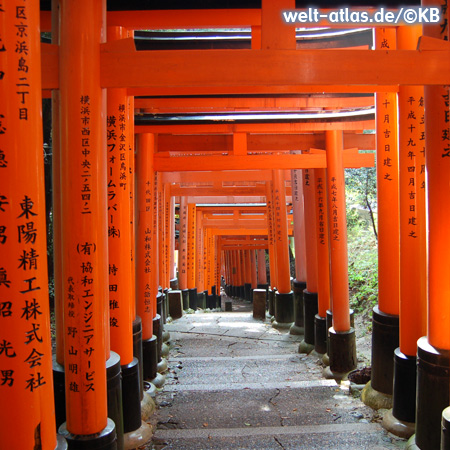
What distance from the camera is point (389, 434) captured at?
171 inches

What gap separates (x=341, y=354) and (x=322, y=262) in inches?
62.4

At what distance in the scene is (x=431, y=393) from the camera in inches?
143

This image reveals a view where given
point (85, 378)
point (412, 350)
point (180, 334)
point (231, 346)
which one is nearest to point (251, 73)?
point (85, 378)

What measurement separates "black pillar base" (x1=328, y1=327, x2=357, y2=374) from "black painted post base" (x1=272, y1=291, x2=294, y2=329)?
391 centimetres

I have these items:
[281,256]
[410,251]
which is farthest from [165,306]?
[410,251]

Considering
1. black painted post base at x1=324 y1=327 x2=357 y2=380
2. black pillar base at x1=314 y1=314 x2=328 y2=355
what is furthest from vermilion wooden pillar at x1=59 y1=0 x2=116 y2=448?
black pillar base at x1=314 y1=314 x2=328 y2=355

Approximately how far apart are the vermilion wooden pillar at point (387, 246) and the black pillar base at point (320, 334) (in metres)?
2.37

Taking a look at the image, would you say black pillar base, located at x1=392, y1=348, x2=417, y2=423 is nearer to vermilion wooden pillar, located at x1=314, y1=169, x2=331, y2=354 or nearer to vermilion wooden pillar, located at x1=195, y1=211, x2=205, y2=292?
vermilion wooden pillar, located at x1=314, y1=169, x2=331, y2=354

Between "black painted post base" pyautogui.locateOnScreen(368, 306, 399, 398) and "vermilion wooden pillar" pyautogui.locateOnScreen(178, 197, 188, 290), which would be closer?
"black painted post base" pyautogui.locateOnScreen(368, 306, 399, 398)

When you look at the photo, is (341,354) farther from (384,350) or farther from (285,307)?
(285,307)

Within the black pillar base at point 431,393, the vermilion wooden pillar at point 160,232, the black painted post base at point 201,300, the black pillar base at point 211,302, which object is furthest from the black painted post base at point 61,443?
the black pillar base at point 211,302

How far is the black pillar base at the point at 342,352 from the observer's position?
253 inches

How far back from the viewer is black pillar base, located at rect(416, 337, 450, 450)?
3.54 m

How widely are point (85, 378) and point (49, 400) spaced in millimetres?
481
